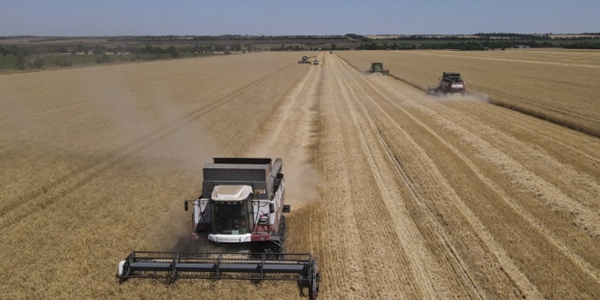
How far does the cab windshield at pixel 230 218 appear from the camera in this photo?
9.62m

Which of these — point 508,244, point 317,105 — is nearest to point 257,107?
point 317,105

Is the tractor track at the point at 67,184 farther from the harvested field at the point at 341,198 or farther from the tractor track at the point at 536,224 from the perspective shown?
the tractor track at the point at 536,224

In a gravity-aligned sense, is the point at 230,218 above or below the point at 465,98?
above

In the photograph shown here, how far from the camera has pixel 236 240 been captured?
9664mm

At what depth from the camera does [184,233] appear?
11930 mm

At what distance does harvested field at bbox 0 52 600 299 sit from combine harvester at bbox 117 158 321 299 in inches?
12.4

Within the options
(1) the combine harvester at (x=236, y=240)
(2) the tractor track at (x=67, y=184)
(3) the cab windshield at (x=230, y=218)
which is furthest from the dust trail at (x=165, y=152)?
(3) the cab windshield at (x=230, y=218)

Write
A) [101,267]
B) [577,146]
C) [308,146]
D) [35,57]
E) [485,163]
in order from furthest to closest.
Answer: [35,57], [308,146], [577,146], [485,163], [101,267]

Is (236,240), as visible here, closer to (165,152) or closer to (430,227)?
(430,227)

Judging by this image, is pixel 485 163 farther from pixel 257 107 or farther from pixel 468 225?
pixel 257 107

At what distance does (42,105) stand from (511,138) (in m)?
30.4

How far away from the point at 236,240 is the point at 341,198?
567 centimetres

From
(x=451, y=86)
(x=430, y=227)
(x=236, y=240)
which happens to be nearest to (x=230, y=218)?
(x=236, y=240)

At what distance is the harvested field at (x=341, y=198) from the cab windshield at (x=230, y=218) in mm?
1091
